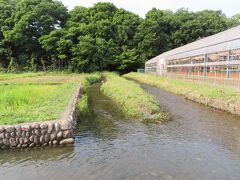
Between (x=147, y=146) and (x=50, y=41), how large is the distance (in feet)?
137

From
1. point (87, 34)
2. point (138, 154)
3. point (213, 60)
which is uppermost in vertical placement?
point (87, 34)

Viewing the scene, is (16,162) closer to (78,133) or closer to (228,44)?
(78,133)

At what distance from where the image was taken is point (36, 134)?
834cm

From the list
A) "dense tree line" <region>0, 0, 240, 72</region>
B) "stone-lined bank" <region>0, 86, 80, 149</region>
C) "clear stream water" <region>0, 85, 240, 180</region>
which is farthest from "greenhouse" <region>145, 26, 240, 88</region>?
"dense tree line" <region>0, 0, 240, 72</region>

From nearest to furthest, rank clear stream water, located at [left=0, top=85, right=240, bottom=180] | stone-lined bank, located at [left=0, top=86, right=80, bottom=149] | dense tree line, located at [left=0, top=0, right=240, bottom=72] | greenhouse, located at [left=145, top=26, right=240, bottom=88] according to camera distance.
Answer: clear stream water, located at [left=0, top=85, right=240, bottom=180] → stone-lined bank, located at [left=0, top=86, right=80, bottom=149] → greenhouse, located at [left=145, top=26, right=240, bottom=88] → dense tree line, located at [left=0, top=0, right=240, bottom=72]

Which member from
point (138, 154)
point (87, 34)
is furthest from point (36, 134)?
point (87, 34)

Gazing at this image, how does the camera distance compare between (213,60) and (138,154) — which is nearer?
(138,154)

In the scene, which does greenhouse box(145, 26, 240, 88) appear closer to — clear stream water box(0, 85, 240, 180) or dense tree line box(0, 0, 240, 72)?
clear stream water box(0, 85, 240, 180)

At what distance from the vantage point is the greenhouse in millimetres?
17141

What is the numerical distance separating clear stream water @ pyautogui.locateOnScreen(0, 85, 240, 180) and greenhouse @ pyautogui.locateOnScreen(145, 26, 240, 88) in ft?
22.5

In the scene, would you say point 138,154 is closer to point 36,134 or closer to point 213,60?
point 36,134

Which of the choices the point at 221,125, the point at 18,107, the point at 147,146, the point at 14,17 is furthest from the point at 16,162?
the point at 14,17

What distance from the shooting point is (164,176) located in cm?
630

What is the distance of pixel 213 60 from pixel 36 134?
52.8ft
